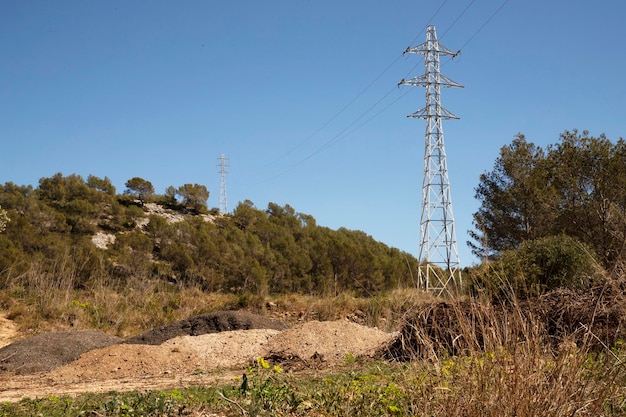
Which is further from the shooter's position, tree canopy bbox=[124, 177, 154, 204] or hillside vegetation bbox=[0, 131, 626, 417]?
tree canopy bbox=[124, 177, 154, 204]

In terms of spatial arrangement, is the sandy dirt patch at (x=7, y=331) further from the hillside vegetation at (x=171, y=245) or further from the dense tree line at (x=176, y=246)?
the dense tree line at (x=176, y=246)

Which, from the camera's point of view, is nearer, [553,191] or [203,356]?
[203,356]

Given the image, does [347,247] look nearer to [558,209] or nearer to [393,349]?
[558,209]

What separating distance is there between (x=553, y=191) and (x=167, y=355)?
1968cm

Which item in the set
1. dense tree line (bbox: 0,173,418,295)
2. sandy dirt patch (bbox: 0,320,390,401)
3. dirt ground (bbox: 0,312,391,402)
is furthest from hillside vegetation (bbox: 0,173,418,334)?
sandy dirt patch (bbox: 0,320,390,401)

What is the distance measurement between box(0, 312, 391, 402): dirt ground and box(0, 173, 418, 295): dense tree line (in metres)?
14.8

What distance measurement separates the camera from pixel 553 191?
82.5ft

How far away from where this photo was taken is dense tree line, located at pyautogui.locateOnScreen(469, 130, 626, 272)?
74.5 ft

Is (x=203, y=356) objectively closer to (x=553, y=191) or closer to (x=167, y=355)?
(x=167, y=355)

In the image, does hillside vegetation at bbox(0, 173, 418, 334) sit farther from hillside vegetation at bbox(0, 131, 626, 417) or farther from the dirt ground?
the dirt ground

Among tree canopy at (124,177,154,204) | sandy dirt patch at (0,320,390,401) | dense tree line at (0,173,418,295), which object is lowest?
sandy dirt patch at (0,320,390,401)

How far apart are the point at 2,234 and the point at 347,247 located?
1668cm

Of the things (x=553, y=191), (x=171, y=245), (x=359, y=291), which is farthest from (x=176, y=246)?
(x=553, y=191)

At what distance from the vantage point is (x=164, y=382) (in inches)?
299
